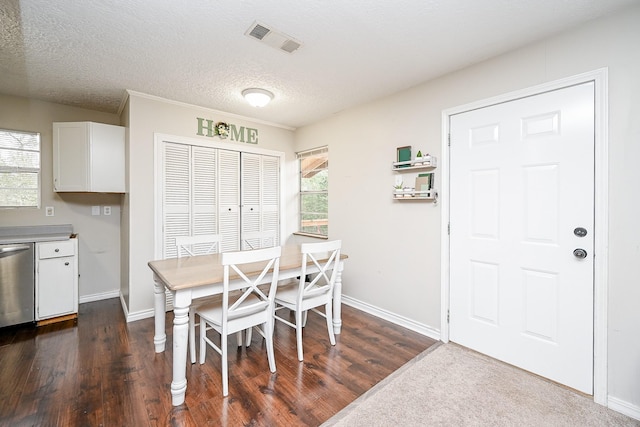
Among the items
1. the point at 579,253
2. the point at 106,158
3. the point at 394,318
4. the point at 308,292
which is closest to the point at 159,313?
the point at 308,292

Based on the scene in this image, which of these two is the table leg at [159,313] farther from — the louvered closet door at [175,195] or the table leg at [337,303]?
the table leg at [337,303]

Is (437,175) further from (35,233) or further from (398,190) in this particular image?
(35,233)

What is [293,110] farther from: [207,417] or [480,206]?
[207,417]

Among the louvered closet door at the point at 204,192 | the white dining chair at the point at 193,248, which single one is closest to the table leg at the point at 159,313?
the white dining chair at the point at 193,248

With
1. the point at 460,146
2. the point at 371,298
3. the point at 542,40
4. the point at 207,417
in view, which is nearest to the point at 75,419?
the point at 207,417

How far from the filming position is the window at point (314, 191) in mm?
4020

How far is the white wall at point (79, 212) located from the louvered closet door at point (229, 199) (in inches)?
57.1

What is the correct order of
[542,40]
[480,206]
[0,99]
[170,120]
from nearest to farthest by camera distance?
[542,40] < [480,206] < [0,99] < [170,120]

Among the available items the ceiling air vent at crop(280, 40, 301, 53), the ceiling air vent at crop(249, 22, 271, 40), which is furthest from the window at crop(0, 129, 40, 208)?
the ceiling air vent at crop(280, 40, 301, 53)

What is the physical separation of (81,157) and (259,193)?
2055mm

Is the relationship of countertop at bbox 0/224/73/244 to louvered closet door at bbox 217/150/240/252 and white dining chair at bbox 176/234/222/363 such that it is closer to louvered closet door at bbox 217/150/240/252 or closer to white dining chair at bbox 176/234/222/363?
white dining chair at bbox 176/234/222/363

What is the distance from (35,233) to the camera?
10.5ft

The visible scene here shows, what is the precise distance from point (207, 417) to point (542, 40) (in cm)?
337

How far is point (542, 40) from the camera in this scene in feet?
6.61
